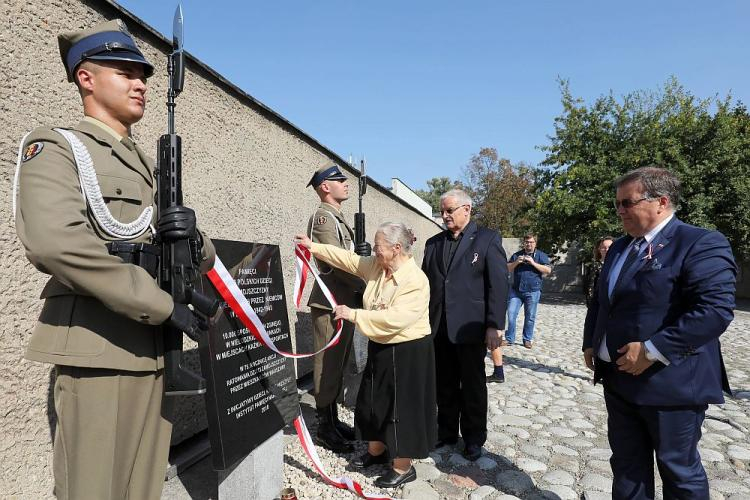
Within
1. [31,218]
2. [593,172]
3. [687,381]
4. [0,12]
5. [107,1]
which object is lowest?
[687,381]

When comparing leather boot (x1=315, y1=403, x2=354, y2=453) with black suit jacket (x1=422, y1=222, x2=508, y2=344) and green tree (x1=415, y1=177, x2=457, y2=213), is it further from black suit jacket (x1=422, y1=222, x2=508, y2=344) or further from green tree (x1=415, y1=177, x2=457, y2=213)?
green tree (x1=415, y1=177, x2=457, y2=213)

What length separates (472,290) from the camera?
4.01 meters

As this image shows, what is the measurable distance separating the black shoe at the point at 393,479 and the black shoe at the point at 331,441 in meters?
0.61

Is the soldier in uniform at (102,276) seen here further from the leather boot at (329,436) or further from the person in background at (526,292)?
the person in background at (526,292)

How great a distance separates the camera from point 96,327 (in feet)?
5.60

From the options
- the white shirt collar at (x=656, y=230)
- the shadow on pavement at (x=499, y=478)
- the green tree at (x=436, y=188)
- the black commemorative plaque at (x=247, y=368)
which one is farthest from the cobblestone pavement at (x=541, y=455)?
the green tree at (x=436, y=188)

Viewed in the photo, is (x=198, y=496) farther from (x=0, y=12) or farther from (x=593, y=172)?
(x=593, y=172)

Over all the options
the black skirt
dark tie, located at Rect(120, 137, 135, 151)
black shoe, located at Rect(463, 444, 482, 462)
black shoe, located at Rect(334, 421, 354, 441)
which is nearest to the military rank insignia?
dark tie, located at Rect(120, 137, 135, 151)

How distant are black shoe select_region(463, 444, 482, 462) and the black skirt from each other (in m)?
0.60

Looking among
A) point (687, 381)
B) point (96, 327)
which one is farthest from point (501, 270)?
point (96, 327)

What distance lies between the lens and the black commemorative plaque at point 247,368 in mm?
2625

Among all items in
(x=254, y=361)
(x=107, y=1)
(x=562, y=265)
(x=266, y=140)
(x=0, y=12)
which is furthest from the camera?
(x=562, y=265)

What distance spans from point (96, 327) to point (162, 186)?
59 centimetres

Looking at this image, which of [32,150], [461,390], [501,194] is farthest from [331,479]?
[501,194]
